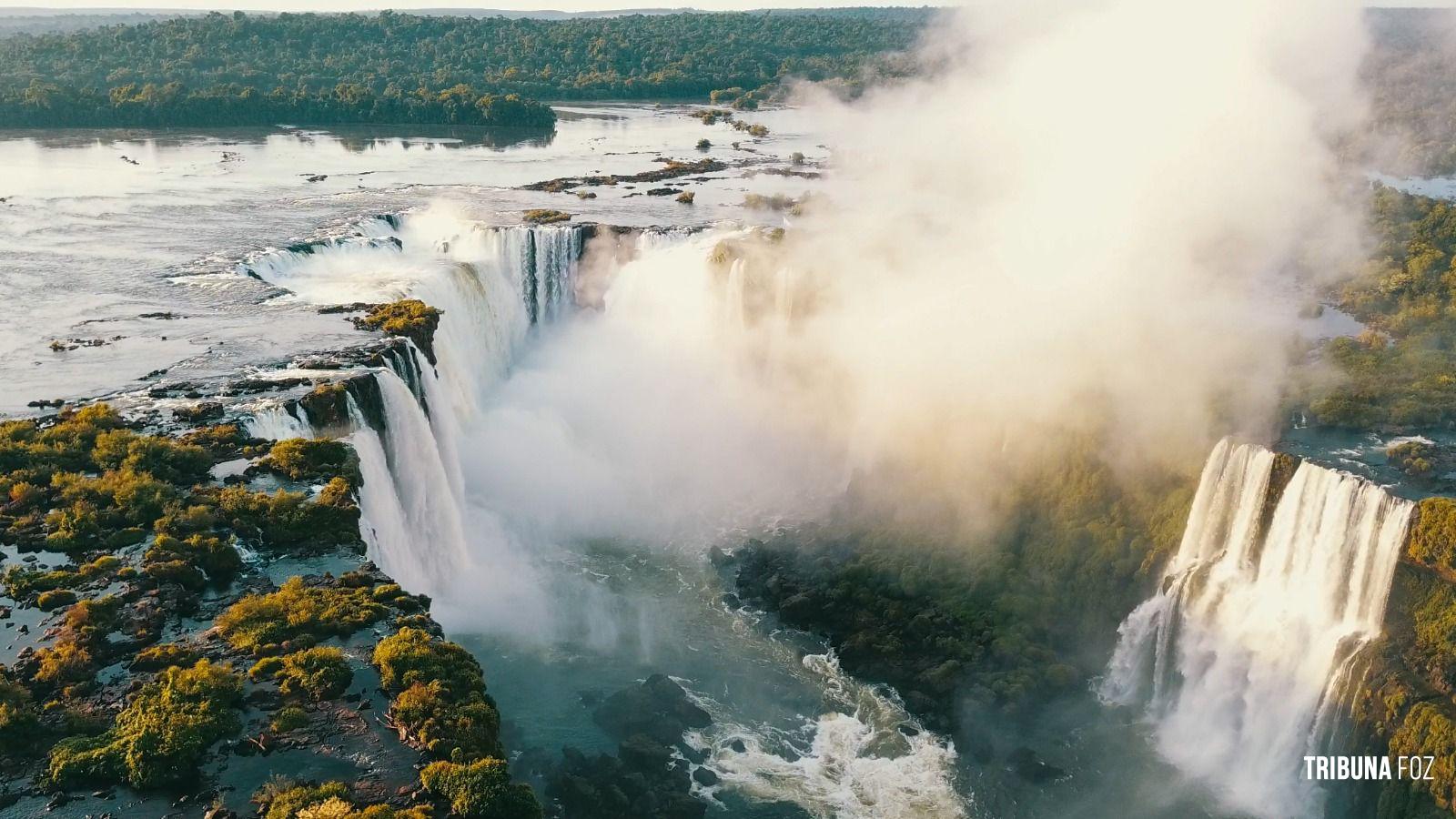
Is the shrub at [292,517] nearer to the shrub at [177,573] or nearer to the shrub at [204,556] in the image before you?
the shrub at [204,556]

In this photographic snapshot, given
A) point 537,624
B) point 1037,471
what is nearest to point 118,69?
point 537,624

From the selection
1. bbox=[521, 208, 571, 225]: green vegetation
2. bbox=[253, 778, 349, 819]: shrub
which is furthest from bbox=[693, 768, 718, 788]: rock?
bbox=[521, 208, 571, 225]: green vegetation

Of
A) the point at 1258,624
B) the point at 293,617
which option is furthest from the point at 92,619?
the point at 1258,624

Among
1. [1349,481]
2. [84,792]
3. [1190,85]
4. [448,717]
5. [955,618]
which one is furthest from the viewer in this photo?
[1190,85]

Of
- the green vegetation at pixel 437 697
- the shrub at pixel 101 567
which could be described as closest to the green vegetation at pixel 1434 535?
the green vegetation at pixel 437 697

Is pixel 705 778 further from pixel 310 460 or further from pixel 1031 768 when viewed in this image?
pixel 310 460

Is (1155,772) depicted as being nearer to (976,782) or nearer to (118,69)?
(976,782)
